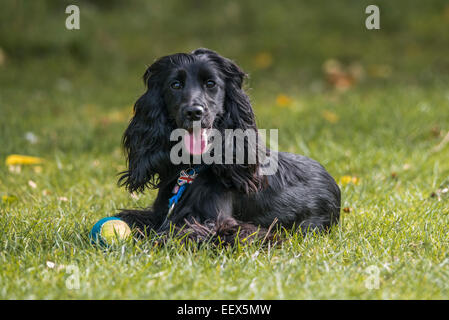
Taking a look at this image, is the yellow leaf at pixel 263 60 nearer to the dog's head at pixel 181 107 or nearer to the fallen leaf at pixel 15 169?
the fallen leaf at pixel 15 169

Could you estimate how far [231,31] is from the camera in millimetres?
10938

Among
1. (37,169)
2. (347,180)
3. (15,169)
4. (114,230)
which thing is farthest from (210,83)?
(15,169)

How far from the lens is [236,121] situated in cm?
352

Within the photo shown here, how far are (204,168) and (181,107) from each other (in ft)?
1.42

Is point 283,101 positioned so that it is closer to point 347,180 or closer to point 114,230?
point 347,180

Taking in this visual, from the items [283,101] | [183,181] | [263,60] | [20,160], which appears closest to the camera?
[183,181]

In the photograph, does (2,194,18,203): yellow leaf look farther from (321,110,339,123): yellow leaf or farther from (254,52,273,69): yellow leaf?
(254,52,273,69): yellow leaf

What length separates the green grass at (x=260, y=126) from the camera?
2.83 m

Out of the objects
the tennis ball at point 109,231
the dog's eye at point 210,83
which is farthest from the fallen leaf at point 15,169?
the dog's eye at point 210,83

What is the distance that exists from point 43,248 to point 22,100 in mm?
5183

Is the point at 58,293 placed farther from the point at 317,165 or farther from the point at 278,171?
the point at 317,165

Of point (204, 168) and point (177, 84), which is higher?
point (177, 84)

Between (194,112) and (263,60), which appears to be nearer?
(194,112)

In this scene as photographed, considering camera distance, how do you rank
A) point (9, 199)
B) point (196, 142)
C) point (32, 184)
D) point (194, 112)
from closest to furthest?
1. point (194, 112)
2. point (196, 142)
3. point (9, 199)
4. point (32, 184)
